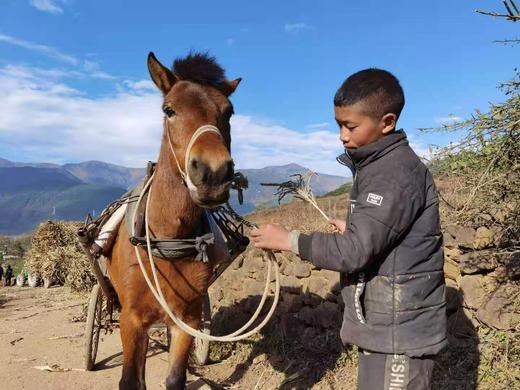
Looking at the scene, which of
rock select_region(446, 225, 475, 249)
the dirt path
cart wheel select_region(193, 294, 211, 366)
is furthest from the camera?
cart wheel select_region(193, 294, 211, 366)

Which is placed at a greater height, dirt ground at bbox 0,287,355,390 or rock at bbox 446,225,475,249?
rock at bbox 446,225,475,249

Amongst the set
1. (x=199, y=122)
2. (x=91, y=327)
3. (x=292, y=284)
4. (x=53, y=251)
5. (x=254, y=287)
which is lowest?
(x=91, y=327)

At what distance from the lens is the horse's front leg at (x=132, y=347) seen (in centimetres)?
316

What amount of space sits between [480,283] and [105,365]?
14.2 feet

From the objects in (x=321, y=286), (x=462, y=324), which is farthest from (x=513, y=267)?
(x=321, y=286)

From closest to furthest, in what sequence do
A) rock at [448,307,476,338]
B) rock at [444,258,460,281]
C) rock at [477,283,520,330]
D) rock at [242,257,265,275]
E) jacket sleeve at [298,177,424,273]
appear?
jacket sleeve at [298,177,424,273] → rock at [477,283,520,330] → rock at [448,307,476,338] → rock at [444,258,460,281] → rock at [242,257,265,275]

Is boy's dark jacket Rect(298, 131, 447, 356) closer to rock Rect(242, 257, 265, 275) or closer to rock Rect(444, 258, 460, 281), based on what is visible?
rock Rect(444, 258, 460, 281)

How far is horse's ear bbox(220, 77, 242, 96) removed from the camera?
3.13 m

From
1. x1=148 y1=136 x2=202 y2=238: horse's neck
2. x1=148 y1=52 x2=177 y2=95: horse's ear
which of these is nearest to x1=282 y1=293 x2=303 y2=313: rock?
x1=148 y1=136 x2=202 y2=238: horse's neck

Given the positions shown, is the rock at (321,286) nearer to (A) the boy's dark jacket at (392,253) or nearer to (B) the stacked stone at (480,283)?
(B) the stacked stone at (480,283)

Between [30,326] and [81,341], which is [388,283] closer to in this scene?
[81,341]

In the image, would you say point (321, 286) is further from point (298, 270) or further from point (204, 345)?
point (204, 345)

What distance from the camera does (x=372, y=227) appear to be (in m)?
1.76

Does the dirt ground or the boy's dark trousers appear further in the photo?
the dirt ground
